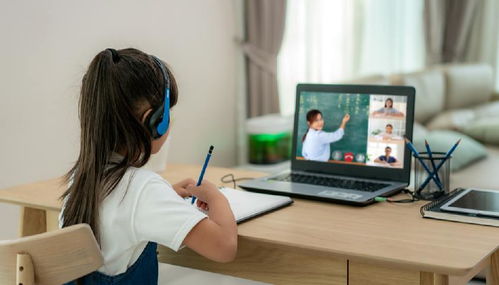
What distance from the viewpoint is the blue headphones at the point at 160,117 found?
1505 millimetres

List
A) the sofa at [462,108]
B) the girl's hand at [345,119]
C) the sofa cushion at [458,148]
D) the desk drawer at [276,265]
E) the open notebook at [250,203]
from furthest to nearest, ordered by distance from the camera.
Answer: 1. the sofa at [462,108]
2. the sofa cushion at [458,148]
3. the girl's hand at [345,119]
4. the open notebook at [250,203]
5. the desk drawer at [276,265]

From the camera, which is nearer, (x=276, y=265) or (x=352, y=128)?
(x=276, y=265)

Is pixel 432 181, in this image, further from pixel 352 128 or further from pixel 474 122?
pixel 474 122

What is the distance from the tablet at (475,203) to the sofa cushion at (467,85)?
308 centimetres

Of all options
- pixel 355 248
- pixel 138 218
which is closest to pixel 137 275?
pixel 138 218

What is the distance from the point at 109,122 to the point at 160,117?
11 cm

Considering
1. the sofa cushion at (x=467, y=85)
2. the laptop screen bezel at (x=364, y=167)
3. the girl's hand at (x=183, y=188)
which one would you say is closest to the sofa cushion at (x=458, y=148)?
the sofa cushion at (x=467, y=85)

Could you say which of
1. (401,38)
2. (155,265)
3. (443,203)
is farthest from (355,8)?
(155,265)

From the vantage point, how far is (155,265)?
5.23ft

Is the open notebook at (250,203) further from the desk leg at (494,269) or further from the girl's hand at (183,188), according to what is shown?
the desk leg at (494,269)

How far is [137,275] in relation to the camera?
152 centimetres

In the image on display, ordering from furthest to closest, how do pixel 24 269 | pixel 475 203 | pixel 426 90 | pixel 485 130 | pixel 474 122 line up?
pixel 426 90 → pixel 474 122 → pixel 485 130 → pixel 475 203 → pixel 24 269

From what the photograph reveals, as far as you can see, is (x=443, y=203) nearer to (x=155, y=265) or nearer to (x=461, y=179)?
(x=155, y=265)

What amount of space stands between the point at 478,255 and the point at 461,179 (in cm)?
198
